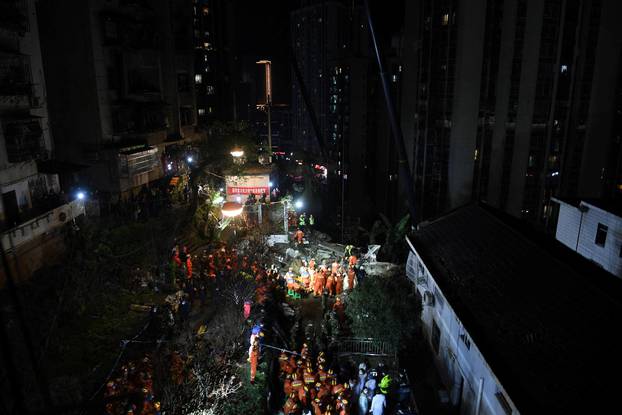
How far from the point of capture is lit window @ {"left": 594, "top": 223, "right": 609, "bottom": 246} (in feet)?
59.4

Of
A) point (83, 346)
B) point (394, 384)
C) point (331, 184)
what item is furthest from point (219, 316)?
point (331, 184)

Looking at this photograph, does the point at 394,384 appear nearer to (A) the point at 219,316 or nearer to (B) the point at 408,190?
(A) the point at 219,316

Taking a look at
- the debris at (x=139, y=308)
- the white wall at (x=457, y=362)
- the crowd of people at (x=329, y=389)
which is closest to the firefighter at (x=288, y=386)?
the crowd of people at (x=329, y=389)

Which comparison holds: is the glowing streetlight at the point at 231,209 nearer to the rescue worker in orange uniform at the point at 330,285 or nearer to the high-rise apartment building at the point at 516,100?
the rescue worker in orange uniform at the point at 330,285

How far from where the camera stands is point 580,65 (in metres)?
33.0

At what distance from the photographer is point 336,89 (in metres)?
61.1

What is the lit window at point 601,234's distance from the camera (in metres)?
18.1

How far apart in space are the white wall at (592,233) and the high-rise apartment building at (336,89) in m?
28.2

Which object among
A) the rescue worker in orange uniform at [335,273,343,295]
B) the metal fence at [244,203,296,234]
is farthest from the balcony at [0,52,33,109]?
→ the rescue worker in orange uniform at [335,273,343,295]

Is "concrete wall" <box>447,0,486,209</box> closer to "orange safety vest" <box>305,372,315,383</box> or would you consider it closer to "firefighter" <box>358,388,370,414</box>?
"firefighter" <box>358,388,370,414</box>

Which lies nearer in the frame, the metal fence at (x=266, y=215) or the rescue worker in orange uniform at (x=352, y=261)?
the rescue worker in orange uniform at (x=352, y=261)

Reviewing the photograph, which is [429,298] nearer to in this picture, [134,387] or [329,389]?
[329,389]

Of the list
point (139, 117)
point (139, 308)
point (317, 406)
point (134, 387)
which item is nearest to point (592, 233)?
point (317, 406)

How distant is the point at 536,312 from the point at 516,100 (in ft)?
84.8
